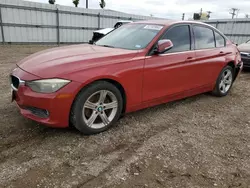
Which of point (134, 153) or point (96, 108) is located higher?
point (96, 108)

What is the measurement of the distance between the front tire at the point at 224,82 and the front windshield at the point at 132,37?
2023mm

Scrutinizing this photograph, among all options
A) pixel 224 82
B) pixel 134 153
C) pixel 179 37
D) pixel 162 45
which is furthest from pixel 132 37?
pixel 224 82

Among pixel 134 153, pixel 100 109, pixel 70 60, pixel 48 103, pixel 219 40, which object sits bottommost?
pixel 134 153

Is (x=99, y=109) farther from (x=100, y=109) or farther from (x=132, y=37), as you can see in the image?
(x=132, y=37)

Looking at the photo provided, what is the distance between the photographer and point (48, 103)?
109 inches

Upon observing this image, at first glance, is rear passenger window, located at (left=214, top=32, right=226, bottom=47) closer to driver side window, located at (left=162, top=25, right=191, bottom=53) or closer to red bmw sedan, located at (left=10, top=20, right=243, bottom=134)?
red bmw sedan, located at (left=10, top=20, right=243, bottom=134)

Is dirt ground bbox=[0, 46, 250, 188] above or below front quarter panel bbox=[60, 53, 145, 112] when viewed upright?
below

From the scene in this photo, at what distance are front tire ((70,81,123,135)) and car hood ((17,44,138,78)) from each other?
0.30m

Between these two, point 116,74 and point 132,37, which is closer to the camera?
point 116,74

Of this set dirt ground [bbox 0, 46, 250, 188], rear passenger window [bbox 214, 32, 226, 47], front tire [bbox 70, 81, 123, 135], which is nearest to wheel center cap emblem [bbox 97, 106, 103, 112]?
front tire [bbox 70, 81, 123, 135]

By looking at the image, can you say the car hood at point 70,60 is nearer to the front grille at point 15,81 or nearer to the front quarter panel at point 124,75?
the front quarter panel at point 124,75

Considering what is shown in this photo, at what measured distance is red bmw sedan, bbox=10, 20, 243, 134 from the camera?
2816 millimetres

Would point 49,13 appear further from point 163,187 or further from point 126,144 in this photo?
point 163,187

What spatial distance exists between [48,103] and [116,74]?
3.15ft
